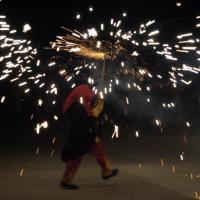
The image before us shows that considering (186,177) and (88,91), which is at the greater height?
(88,91)

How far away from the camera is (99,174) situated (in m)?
11.9

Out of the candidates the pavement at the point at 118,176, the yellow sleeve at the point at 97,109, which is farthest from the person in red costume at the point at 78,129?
the pavement at the point at 118,176

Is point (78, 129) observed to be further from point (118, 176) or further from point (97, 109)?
point (118, 176)

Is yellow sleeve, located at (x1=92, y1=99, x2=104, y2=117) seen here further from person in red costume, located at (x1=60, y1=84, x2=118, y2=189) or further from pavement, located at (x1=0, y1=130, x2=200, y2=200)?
pavement, located at (x1=0, y1=130, x2=200, y2=200)

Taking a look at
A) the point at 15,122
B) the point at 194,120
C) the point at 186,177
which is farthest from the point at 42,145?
the point at 194,120

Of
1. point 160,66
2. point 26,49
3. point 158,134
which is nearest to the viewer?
point 26,49

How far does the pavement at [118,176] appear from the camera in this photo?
995cm

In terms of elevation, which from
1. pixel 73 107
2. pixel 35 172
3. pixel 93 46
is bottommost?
pixel 35 172

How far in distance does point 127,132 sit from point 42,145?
15.4 ft

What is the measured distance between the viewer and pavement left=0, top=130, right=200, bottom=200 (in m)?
9.95

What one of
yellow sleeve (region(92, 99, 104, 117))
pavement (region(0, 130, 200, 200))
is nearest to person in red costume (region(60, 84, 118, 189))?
yellow sleeve (region(92, 99, 104, 117))

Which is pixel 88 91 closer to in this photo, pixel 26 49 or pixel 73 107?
pixel 73 107

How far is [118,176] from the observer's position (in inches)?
459

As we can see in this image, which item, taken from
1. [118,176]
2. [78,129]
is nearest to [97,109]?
[78,129]
